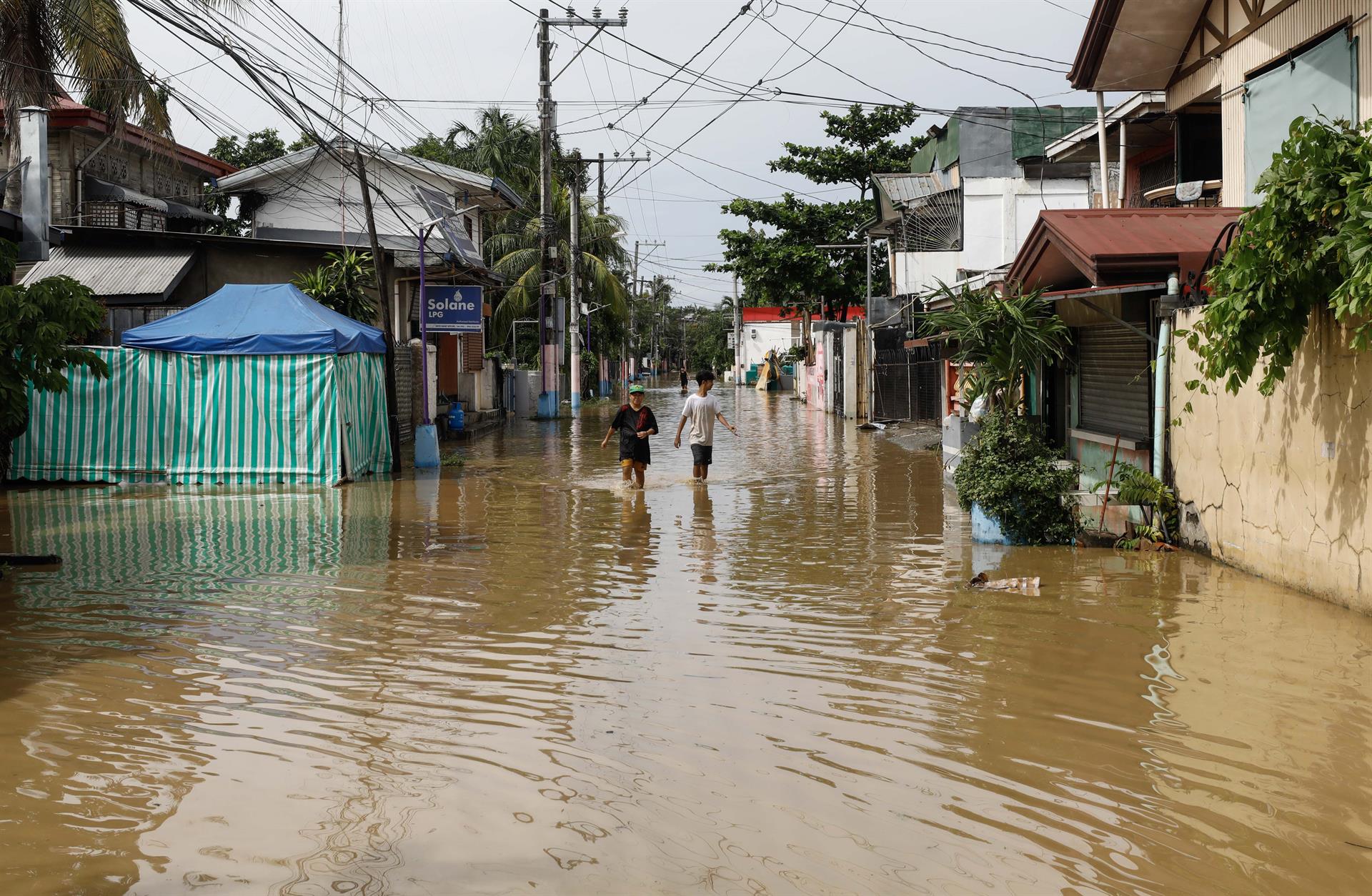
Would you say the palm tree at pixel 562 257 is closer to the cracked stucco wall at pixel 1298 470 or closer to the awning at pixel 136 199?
the awning at pixel 136 199

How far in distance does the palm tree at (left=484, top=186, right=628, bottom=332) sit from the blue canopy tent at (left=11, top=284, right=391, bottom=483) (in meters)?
23.6

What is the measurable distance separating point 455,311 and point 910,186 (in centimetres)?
1541

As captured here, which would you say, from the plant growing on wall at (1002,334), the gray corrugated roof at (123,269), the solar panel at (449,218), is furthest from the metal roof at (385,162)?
the plant growing on wall at (1002,334)

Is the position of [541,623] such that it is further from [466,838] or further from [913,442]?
[913,442]

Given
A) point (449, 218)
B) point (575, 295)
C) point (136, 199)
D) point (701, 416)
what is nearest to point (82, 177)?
point (136, 199)

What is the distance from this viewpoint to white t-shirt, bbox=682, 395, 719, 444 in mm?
17969

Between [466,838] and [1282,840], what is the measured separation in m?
3.09

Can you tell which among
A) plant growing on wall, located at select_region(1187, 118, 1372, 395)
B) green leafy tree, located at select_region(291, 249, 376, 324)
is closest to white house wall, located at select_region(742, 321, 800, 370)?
green leafy tree, located at select_region(291, 249, 376, 324)

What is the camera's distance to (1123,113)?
16656mm

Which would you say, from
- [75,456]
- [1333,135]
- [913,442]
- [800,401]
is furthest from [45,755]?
[800,401]

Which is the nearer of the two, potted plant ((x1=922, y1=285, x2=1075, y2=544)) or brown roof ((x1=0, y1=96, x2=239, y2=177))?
potted plant ((x1=922, y1=285, x2=1075, y2=544))

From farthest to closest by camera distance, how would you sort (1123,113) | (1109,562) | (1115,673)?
(1123,113) → (1109,562) → (1115,673)

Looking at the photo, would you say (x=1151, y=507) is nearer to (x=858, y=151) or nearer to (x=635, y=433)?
(x=635, y=433)

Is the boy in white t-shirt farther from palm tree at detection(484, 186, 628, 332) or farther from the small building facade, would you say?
palm tree at detection(484, 186, 628, 332)
